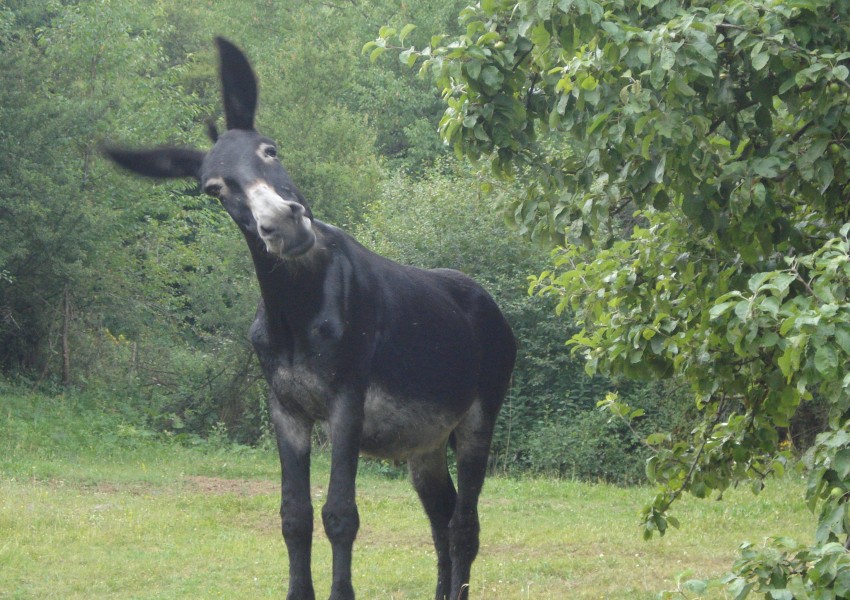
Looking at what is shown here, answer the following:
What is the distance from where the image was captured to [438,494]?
6.83 metres

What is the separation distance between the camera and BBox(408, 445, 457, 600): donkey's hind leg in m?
6.72

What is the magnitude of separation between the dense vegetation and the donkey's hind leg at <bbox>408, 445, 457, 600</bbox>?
30.6 feet

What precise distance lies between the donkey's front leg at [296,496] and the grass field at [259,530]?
2.09 metres

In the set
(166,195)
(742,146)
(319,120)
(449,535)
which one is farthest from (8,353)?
(742,146)

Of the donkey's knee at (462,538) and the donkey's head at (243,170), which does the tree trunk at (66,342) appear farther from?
the donkey's head at (243,170)

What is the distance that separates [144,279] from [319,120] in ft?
16.0

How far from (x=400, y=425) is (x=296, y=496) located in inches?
29.6

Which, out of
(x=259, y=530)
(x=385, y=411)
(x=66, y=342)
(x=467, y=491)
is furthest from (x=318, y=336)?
(x=66, y=342)

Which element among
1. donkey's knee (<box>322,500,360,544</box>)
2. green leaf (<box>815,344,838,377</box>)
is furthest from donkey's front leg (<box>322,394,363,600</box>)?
green leaf (<box>815,344,838,377</box>)

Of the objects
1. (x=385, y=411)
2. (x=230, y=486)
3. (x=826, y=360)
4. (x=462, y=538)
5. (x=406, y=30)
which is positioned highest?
(x=406, y=30)

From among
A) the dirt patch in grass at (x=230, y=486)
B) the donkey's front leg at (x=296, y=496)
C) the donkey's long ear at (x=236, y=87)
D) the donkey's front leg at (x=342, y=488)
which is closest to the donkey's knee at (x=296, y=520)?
the donkey's front leg at (x=296, y=496)

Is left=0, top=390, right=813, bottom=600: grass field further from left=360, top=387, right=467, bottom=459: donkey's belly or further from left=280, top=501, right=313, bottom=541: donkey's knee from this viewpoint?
left=280, top=501, right=313, bottom=541: donkey's knee

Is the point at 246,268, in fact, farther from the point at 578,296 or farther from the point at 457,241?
the point at 578,296

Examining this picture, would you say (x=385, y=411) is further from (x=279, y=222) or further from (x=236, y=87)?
(x=236, y=87)
